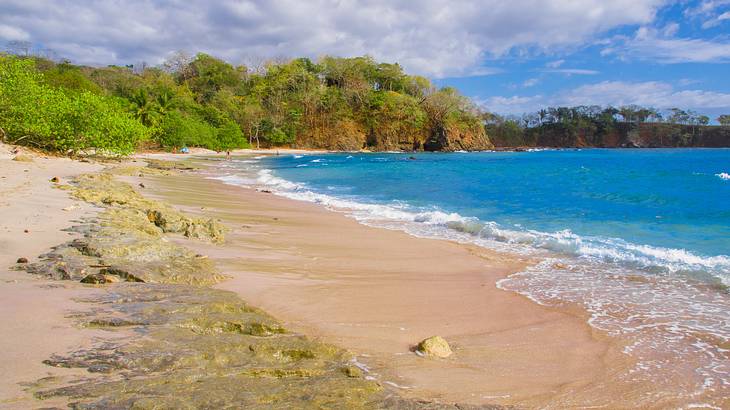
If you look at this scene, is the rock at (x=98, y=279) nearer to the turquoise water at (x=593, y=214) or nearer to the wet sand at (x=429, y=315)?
the wet sand at (x=429, y=315)

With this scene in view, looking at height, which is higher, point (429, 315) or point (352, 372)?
point (352, 372)

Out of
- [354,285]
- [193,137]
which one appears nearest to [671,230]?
[354,285]

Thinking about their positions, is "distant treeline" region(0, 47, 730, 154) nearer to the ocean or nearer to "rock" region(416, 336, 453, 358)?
the ocean

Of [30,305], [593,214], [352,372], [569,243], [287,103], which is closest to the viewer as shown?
[352,372]

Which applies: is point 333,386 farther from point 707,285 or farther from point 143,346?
point 707,285

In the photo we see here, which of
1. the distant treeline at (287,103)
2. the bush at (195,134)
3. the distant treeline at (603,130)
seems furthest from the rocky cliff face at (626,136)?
the bush at (195,134)

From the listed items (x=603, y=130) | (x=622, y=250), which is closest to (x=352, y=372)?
(x=622, y=250)

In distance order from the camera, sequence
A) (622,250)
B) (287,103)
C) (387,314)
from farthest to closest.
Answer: (287,103)
(622,250)
(387,314)

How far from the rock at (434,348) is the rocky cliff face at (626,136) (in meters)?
147

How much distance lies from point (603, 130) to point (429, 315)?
162982mm

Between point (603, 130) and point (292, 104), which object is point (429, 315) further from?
point (603, 130)

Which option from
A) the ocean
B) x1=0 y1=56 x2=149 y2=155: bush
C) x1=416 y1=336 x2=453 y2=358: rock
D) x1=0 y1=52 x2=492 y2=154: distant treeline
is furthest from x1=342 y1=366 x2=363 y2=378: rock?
x1=0 y1=52 x2=492 y2=154: distant treeline

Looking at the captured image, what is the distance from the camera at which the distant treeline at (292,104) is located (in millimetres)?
62875

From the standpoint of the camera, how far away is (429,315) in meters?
5.25
